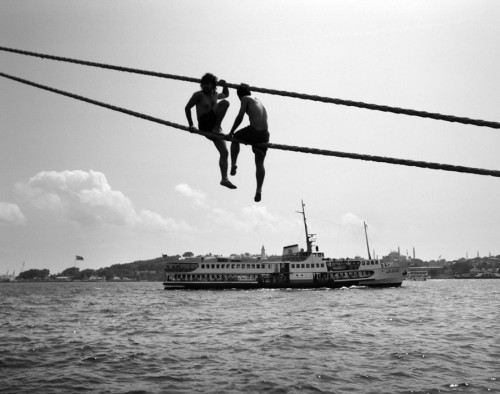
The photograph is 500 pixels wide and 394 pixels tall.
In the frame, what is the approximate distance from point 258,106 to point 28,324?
22.4 meters

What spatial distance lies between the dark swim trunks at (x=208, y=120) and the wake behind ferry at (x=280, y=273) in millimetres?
58243

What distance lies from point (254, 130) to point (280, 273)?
5896 centimetres

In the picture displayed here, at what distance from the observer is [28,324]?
2152 cm

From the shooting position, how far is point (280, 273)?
61.7m

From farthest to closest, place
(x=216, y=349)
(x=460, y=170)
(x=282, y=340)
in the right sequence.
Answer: (x=282, y=340), (x=216, y=349), (x=460, y=170)

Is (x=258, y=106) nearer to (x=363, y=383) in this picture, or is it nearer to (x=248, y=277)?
(x=363, y=383)

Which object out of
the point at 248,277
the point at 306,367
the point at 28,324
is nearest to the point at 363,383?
the point at 306,367

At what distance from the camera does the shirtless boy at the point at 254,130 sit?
14.1 ft

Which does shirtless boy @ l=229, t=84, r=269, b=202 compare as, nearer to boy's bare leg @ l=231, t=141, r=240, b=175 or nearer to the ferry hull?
boy's bare leg @ l=231, t=141, r=240, b=175

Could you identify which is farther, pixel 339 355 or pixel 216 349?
pixel 216 349

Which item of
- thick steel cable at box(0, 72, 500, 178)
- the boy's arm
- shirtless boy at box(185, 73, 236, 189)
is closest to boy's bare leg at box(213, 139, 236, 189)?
shirtless boy at box(185, 73, 236, 189)

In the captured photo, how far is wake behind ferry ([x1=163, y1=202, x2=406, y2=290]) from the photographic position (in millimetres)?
61344

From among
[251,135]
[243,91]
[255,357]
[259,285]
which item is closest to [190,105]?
[243,91]

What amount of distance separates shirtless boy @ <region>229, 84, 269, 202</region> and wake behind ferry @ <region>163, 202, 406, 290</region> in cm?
5806
